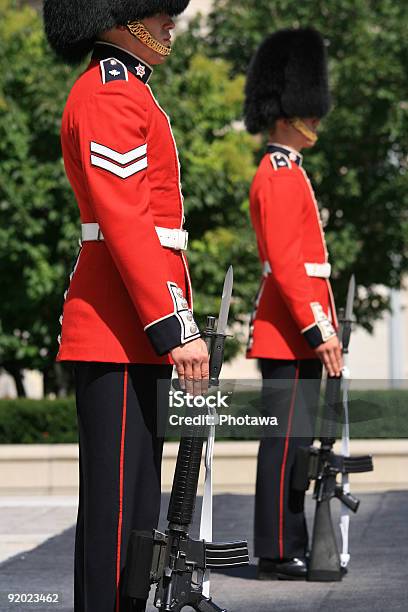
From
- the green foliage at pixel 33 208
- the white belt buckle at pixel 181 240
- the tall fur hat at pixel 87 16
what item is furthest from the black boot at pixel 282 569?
the green foliage at pixel 33 208

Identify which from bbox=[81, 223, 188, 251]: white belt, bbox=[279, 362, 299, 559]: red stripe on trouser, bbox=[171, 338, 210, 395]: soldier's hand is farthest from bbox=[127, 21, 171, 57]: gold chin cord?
bbox=[279, 362, 299, 559]: red stripe on trouser

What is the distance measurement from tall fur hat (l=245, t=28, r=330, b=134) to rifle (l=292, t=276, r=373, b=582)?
3.45 feet

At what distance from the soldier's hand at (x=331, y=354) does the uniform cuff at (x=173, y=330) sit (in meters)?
2.14

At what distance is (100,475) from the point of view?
4301 mm

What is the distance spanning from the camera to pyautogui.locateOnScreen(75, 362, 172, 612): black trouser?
A: 4289 mm

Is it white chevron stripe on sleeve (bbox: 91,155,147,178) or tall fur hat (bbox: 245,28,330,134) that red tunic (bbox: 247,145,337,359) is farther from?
white chevron stripe on sleeve (bbox: 91,155,147,178)

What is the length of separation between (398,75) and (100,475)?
11.7 meters

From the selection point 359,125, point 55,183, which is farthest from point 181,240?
point 359,125

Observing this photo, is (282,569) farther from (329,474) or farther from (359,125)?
(359,125)

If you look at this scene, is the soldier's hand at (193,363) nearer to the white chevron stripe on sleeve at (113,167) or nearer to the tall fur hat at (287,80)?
the white chevron stripe on sleeve at (113,167)

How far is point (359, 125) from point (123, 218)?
11667 mm

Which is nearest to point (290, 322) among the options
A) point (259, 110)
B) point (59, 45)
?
point (259, 110)

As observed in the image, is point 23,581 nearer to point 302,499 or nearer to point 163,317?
point 302,499

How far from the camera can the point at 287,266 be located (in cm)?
642
